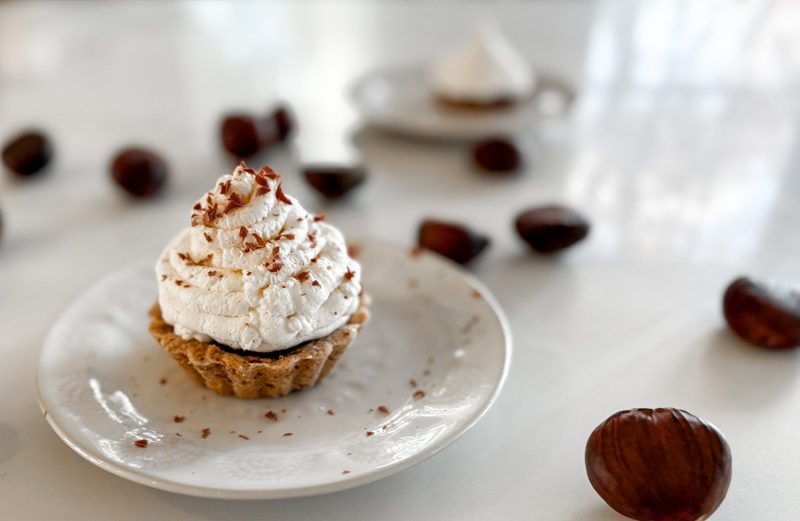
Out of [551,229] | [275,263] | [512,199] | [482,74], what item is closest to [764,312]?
[551,229]

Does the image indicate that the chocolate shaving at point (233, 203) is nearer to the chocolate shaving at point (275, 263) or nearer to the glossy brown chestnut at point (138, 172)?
the chocolate shaving at point (275, 263)

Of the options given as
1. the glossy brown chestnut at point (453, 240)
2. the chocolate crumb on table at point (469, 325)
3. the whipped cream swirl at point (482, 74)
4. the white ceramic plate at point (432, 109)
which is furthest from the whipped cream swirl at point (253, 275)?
the whipped cream swirl at point (482, 74)

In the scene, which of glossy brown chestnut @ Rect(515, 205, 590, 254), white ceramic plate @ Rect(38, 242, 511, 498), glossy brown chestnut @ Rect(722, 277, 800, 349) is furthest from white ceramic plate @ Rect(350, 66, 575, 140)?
→ glossy brown chestnut @ Rect(722, 277, 800, 349)

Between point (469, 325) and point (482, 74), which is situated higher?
point (482, 74)

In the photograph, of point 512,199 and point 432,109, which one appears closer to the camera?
point 512,199

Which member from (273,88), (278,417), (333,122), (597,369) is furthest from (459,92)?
(278,417)

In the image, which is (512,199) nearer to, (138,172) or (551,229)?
(551,229)

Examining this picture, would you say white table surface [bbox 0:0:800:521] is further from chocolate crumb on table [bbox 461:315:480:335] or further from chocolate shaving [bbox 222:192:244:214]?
chocolate shaving [bbox 222:192:244:214]
